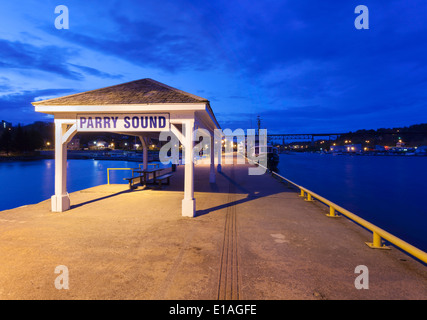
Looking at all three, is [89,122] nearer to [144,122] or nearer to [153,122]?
→ [144,122]

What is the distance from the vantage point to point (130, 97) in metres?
7.34

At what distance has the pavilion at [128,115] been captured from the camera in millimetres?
6777

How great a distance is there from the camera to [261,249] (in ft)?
15.3

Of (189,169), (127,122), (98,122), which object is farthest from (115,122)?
(189,169)

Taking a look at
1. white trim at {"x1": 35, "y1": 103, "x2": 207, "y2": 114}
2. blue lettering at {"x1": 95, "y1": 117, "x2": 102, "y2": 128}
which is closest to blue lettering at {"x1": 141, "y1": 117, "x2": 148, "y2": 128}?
white trim at {"x1": 35, "y1": 103, "x2": 207, "y2": 114}

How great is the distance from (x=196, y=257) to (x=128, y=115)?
5.00 metres

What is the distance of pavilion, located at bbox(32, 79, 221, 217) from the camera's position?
22.2ft

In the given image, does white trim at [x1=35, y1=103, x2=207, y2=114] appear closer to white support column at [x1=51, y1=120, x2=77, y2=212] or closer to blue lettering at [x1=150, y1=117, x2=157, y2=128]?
blue lettering at [x1=150, y1=117, x2=157, y2=128]

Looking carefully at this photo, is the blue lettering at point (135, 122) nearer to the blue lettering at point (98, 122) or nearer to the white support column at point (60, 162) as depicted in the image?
the blue lettering at point (98, 122)

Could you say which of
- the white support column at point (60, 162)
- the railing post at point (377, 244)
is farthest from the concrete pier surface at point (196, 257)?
the white support column at point (60, 162)

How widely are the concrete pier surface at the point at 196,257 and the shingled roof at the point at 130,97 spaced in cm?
352
